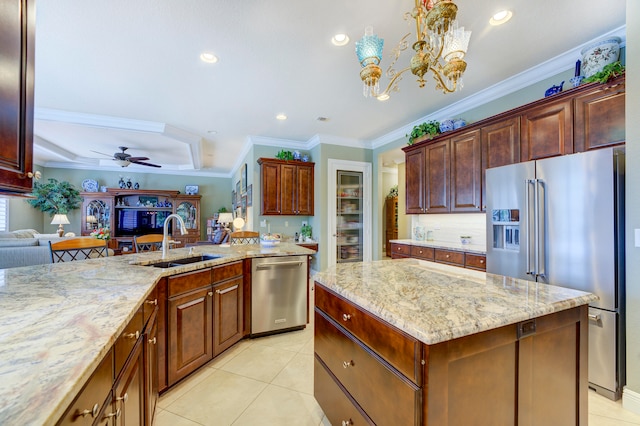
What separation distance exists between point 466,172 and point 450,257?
1.06m

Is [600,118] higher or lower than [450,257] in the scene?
higher

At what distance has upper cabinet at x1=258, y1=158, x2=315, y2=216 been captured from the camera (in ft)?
16.2

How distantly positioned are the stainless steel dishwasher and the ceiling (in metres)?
2.04


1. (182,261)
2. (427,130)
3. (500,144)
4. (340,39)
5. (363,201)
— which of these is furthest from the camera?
(363,201)

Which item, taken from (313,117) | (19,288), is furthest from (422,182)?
(19,288)

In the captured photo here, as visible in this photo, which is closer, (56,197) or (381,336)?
(381,336)

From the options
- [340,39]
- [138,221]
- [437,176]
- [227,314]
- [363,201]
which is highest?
[340,39]

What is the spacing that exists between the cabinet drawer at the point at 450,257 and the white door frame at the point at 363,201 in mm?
2036

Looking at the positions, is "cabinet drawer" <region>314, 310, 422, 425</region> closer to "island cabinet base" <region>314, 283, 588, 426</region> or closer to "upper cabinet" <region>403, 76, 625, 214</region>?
"island cabinet base" <region>314, 283, 588, 426</region>

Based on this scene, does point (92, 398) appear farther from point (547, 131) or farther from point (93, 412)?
point (547, 131)

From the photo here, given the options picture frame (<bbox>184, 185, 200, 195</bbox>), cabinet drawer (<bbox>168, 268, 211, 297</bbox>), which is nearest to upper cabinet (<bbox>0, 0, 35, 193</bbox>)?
cabinet drawer (<bbox>168, 268, 211, 297</bbox>)

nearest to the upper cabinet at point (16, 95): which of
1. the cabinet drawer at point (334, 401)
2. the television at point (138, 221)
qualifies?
the cabinet drawer at point (334, 401)

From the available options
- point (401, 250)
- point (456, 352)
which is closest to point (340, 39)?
point (456, 352)

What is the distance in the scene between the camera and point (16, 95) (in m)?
1.05
